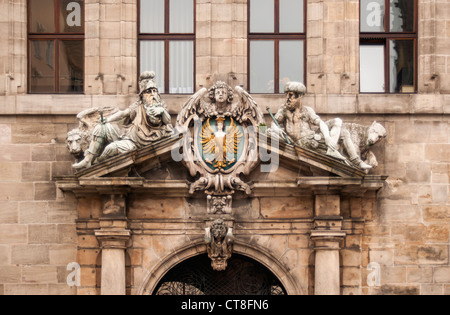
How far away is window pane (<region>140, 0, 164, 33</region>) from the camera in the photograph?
78.9 ft

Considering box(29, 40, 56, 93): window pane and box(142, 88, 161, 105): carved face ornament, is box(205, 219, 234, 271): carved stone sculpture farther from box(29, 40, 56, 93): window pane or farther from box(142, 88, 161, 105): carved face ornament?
box(29, 40, 56, 93): window pane

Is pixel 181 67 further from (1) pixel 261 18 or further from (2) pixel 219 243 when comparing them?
(2) pixel 219 243

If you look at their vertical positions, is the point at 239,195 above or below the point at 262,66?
below

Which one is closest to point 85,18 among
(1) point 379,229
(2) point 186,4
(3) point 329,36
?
(2) point 186,4

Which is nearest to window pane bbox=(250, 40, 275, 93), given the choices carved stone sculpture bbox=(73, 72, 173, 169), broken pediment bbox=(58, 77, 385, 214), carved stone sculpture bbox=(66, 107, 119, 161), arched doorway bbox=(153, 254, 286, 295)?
broken pediment bbox=(58, 77, 385, 214)

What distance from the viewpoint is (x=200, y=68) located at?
23.7 metres

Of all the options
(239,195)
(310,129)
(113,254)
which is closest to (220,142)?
(239,195)

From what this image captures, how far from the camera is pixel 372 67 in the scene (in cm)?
2392

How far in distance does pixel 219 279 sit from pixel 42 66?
508 centimetres

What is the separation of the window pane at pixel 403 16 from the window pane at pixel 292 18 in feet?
5.53

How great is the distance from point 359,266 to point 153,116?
4.47m

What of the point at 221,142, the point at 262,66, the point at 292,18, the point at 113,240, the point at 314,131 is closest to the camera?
the point at 113,240

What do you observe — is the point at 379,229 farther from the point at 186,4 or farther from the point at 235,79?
the point at 186,4

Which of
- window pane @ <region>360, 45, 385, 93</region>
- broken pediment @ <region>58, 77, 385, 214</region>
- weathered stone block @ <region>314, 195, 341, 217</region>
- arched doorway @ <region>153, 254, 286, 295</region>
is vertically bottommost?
arched doorway @ <region>153, 254, 286, 295</region>
